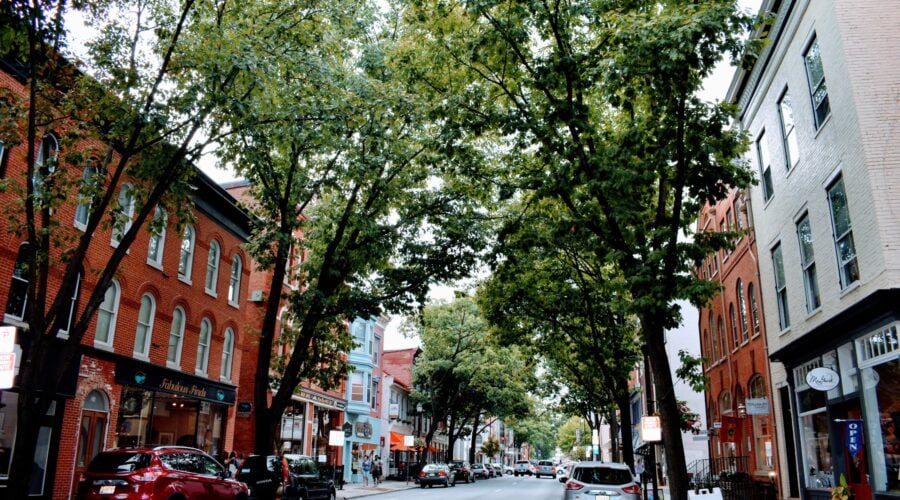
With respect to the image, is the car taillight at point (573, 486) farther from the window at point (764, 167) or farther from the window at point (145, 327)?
the window at point (145, 327)

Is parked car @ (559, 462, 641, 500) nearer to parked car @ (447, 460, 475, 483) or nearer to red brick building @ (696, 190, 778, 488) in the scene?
red brick building @ (696, 190, 778, 488)

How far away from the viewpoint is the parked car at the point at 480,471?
57400 millimetres

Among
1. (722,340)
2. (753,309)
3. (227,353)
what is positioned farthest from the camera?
(227,353)

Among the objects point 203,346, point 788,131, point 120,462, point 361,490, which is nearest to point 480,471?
point 361,490

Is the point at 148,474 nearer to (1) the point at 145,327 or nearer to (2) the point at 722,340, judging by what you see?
(1) the point at 145,327

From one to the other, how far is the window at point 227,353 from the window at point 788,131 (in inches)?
812

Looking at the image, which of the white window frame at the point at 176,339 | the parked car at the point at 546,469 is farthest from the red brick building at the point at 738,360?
the parked car at the point at 546,469

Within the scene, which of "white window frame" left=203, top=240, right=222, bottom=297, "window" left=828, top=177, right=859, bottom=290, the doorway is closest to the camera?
"window" left=828, top=177, right=859, bottom=290

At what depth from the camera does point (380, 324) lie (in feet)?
164

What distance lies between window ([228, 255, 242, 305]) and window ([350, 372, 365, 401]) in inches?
733

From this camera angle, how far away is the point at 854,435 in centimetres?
1305

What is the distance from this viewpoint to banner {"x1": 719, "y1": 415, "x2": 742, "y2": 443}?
921 inches

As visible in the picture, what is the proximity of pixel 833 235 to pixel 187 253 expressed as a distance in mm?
19838

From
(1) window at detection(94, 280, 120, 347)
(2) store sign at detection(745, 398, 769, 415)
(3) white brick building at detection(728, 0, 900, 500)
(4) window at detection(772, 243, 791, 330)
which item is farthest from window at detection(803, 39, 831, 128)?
(1) window at detection(94, 280, 120, 347)
